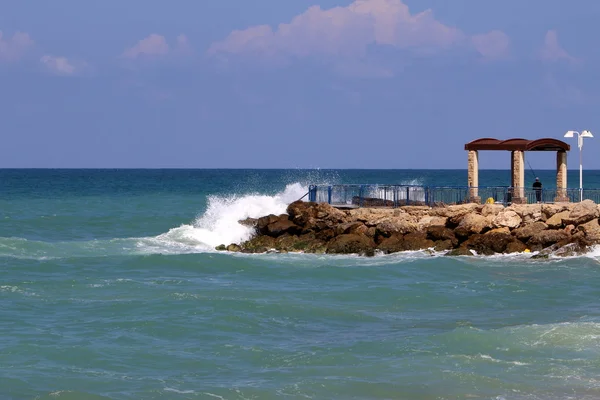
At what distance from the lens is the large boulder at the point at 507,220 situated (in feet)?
Result: 107

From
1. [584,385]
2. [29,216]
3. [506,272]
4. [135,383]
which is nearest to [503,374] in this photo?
[584,385]

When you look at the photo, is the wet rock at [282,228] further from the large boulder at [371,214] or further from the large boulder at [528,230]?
the large boulder at [528,230]

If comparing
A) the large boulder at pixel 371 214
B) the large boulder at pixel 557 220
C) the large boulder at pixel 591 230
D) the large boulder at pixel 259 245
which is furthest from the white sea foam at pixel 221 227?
the large boulder at pixel 591 230

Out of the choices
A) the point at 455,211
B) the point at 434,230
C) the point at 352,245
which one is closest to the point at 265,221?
the point at 352,245

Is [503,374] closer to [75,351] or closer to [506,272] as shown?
[75,351]

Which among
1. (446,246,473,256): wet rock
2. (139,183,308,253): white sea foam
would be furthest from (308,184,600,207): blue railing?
(446,246,473,256): wet rock

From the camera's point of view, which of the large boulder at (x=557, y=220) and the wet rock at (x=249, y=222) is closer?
the large boulder at (x=557, y=220)

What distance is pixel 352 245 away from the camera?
3328 centimetres

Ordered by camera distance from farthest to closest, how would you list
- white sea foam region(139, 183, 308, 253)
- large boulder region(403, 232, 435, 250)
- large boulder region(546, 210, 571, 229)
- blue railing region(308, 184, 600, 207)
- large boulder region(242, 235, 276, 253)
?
1. white sea foam region(139, 183, 308, 253)
2. blue railing region(308, 184, 600, 207)
3. large boulder region(242, 235, 276, 253)
4. large boulder region(403, 232, 435, 250)
5. large boulder region(546, 210, 571, 229)

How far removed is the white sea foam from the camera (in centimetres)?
3806

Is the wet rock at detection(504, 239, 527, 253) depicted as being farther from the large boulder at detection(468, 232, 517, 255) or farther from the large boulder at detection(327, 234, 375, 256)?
the large boulder at detection(327, 234, 375, 256)

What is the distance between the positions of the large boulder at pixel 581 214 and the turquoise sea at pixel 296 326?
1457mm

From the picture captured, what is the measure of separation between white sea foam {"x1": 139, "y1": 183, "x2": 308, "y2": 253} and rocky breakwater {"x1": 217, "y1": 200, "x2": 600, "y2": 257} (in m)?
2.24

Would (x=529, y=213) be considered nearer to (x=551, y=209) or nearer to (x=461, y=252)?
(x=551, y=209)
